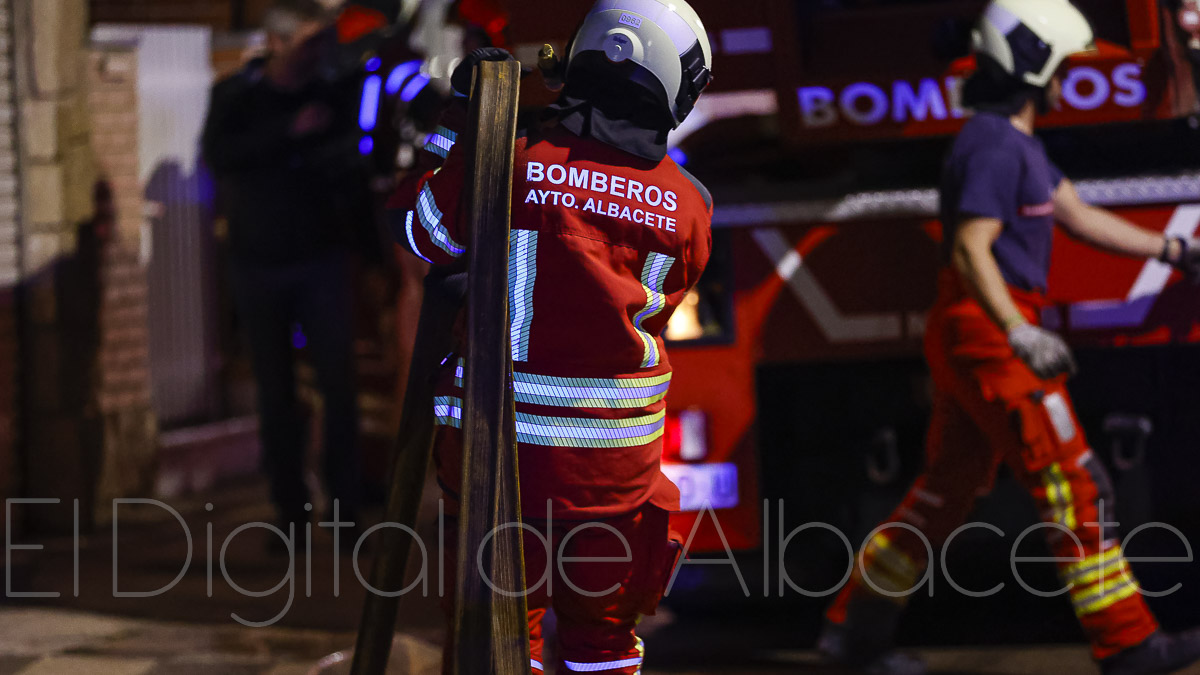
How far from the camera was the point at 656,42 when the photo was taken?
100 inches

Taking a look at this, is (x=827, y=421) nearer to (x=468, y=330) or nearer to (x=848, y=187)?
(x=848, y=187)

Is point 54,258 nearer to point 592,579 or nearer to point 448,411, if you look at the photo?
point 448,411

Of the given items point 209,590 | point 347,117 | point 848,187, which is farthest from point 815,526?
point 347,117

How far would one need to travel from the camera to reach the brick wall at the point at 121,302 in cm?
589

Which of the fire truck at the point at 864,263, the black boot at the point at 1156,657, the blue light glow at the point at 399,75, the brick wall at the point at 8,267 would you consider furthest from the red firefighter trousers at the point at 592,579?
the brick wall at the point at 8,267

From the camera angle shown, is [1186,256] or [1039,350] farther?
[1186,256]

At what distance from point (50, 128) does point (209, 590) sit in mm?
2184

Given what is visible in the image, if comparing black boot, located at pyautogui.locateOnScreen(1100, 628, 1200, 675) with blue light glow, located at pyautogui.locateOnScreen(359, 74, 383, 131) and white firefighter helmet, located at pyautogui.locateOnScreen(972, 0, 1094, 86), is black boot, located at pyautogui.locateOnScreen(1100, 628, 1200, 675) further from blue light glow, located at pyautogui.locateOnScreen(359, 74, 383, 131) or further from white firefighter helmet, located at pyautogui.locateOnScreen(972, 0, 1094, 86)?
blue light glow, located at pyautogui.locateOnScreen(359, 74, 383, 131)

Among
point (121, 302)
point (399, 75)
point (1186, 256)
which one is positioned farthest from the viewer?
point (121, 302)

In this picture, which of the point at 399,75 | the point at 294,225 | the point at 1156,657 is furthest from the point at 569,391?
the point at 399,75

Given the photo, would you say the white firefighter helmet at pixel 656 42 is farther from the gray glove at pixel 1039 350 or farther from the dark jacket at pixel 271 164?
the dark jacket at pixel 271 164

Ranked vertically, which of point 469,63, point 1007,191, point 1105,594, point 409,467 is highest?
point 469,63

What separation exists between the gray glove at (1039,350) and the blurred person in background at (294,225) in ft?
9.56

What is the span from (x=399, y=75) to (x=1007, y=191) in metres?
2.78
